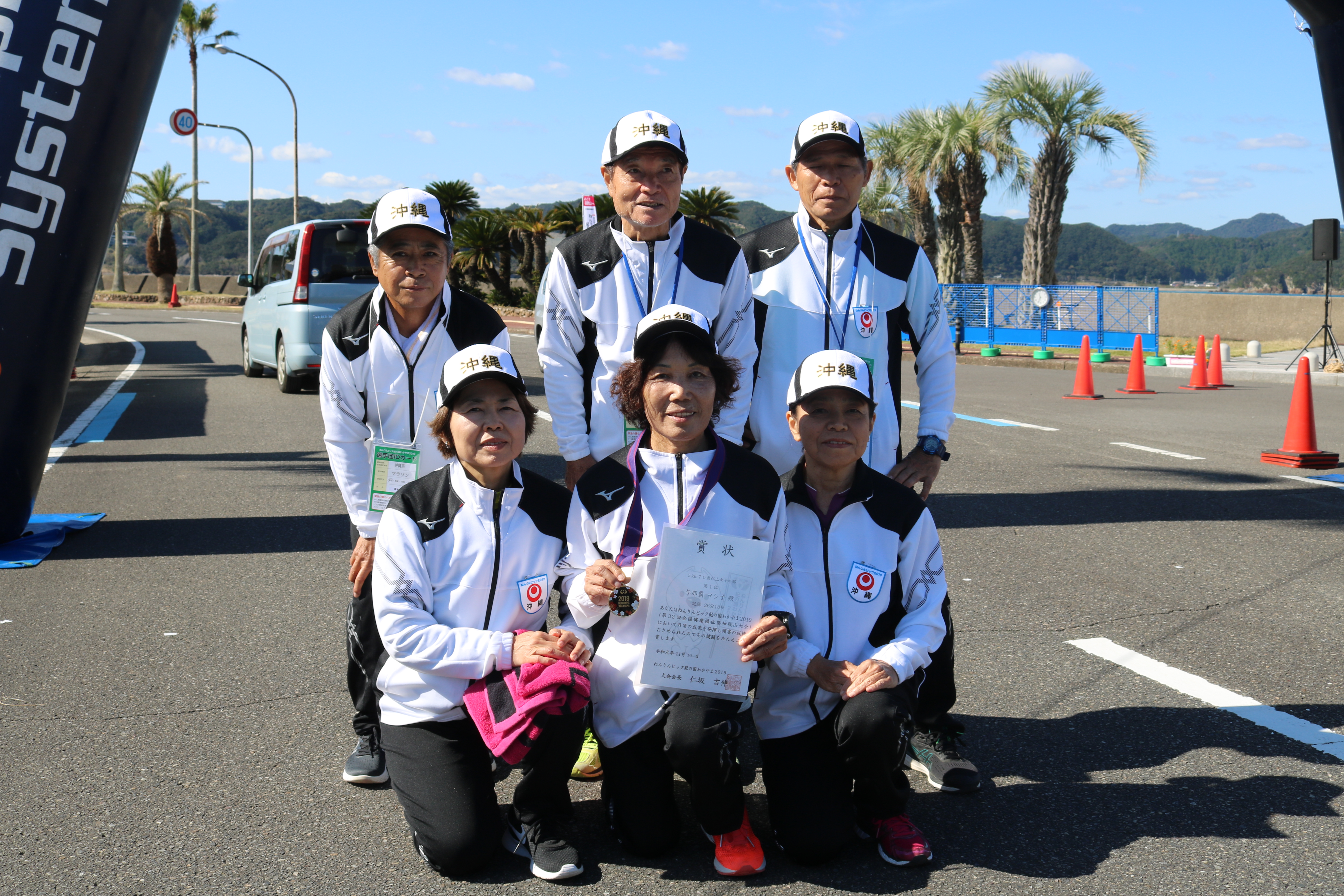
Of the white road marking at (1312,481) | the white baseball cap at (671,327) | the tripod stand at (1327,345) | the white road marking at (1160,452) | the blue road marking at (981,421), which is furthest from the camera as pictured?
the tripod stand at (1327,345)

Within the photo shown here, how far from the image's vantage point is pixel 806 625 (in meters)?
3.39

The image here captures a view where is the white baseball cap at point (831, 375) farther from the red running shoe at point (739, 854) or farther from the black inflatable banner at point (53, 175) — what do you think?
the black inflatable banner at point (53, 175)

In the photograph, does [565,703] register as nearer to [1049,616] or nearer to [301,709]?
[301,709]

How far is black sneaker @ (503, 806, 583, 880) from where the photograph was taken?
306 centimetres

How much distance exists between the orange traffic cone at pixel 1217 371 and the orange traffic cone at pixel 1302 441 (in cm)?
817

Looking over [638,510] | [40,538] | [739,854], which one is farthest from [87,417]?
[739,854]

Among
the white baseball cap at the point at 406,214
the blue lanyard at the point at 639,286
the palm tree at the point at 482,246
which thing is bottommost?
the blue lanyard at the point at 639,286

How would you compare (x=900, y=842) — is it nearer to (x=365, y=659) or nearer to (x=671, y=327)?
(x=671, y=327)

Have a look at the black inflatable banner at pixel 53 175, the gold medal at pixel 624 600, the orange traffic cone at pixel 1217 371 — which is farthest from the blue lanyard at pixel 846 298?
the orange traffic cone at pixel 1217 371

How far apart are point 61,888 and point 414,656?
105 centimetres

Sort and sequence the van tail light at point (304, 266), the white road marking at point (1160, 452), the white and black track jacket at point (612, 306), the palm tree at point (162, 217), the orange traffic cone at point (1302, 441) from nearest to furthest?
the white and black track jacket at point (612, 306)
the orange traffic cone at point (1302, 441)
the white road marking at point (1160, 452)
the van tail light at point (304, 266)
the palm tree at point (162, 217)

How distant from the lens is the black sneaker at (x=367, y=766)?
365 cm

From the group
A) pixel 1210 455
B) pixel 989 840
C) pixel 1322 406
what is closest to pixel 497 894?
pixel 989 840

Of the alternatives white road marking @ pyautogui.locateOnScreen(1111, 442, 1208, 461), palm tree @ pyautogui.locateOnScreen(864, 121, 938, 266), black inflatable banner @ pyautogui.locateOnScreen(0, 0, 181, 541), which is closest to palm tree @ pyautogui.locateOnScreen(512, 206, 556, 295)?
palm tree @ pyautogui.locateOnScreen(864, 121, 938, 266)
